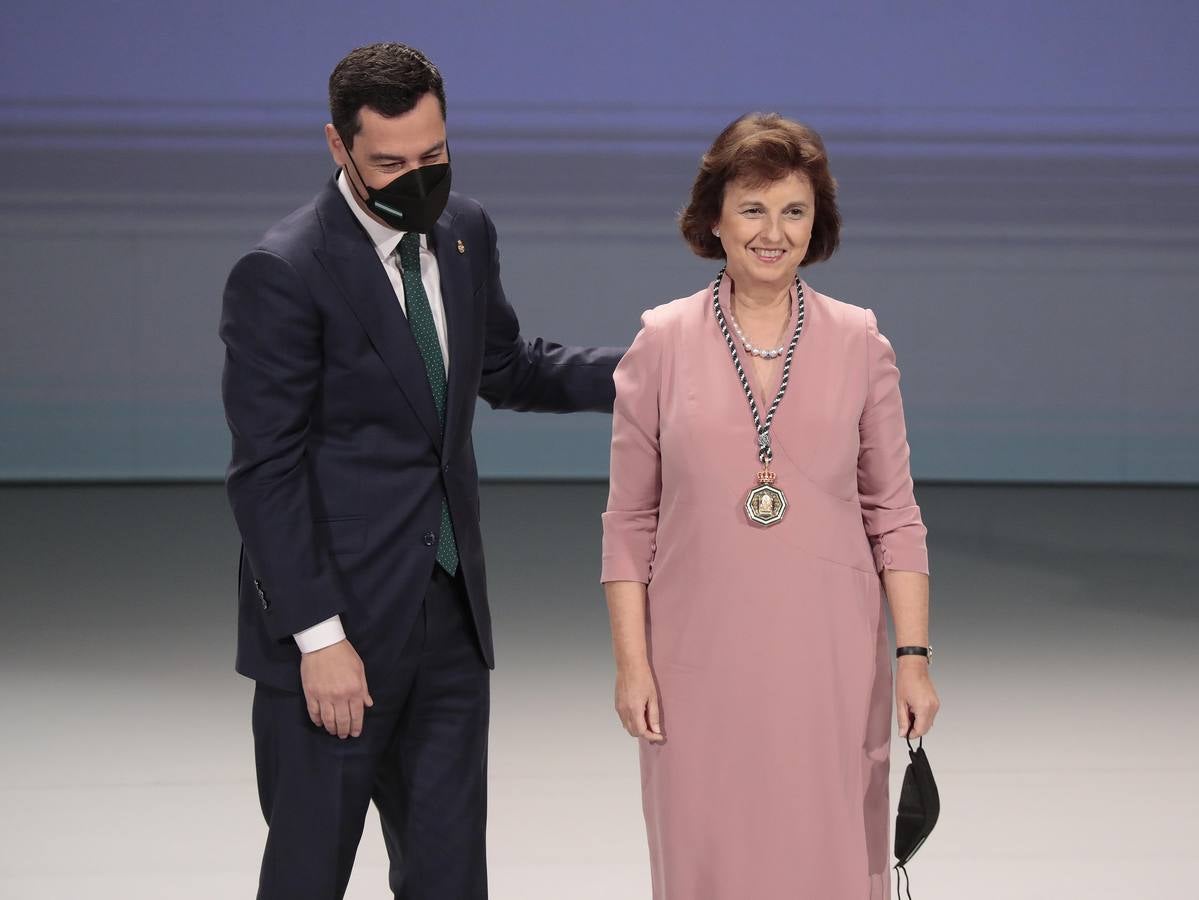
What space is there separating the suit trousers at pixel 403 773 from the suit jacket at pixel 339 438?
0.14ft

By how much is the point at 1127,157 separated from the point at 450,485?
21.6ft

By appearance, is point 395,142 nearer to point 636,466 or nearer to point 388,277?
point 388,277

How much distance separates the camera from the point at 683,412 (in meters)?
1.84

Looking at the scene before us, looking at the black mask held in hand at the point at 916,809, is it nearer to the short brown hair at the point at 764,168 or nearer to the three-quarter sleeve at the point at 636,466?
the three-quarter sleeve at the point at 636,466

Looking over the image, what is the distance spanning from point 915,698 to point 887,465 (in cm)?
29

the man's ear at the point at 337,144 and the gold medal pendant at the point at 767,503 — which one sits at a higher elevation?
the man's ear at the point at 337,144

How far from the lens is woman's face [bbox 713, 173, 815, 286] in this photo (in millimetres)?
1806

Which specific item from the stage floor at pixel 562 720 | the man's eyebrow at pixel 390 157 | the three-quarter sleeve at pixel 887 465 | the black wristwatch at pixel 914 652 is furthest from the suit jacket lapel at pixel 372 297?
the stage floor at pixel 562 720

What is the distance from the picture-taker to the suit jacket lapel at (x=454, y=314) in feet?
6.40

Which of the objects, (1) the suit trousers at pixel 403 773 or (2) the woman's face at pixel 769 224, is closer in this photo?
(2) the woman's face at pixel 769 224

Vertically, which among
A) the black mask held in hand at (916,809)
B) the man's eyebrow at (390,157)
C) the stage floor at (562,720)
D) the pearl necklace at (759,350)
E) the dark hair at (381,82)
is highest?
the dark hair at (381,82)

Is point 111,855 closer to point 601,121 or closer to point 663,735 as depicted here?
point 663,735

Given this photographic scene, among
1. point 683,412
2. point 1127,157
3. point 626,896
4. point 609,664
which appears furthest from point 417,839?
point 1127,157

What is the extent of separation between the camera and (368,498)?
192 centimetres
